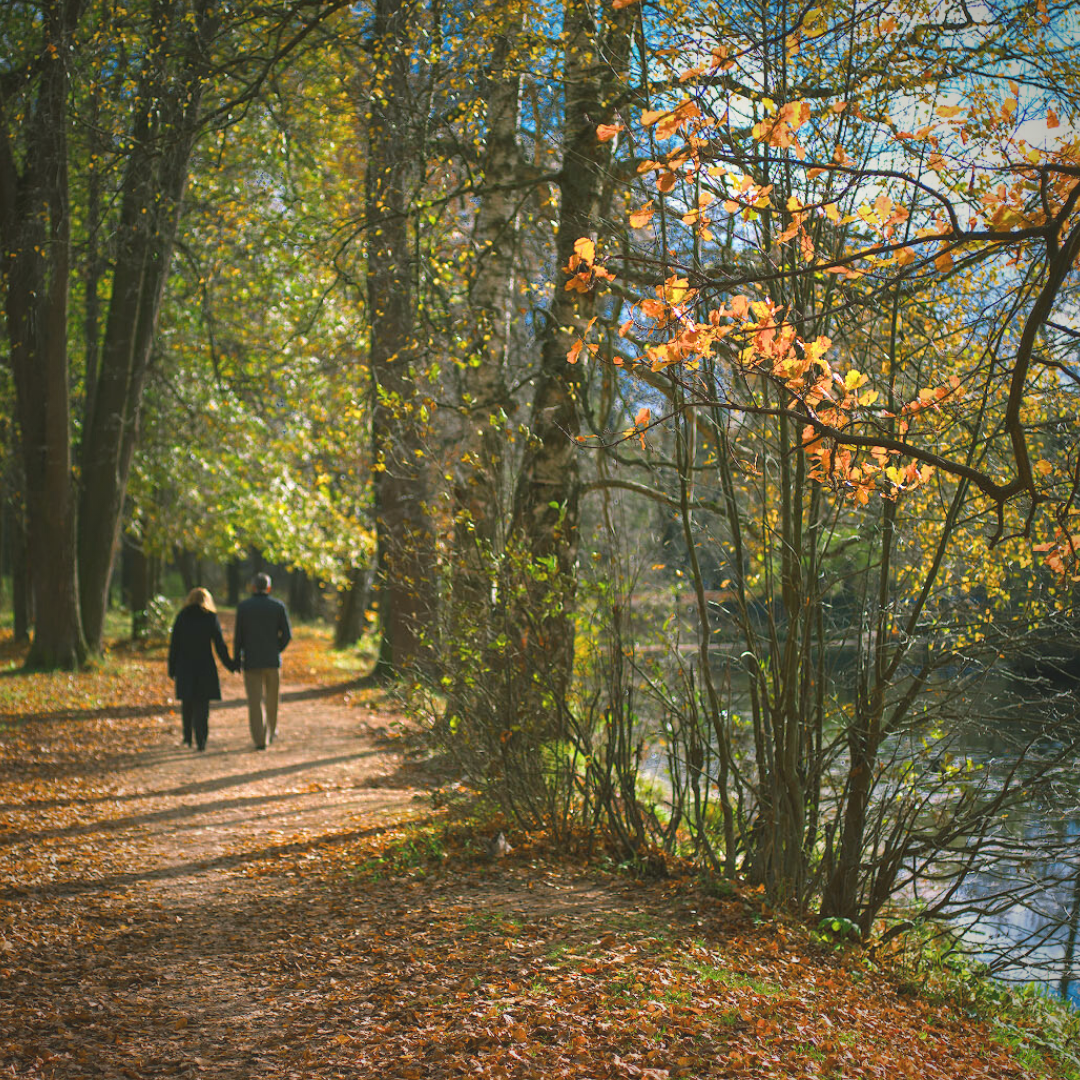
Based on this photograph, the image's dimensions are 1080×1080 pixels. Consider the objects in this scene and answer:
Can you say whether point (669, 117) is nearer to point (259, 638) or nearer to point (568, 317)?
point (568, 317)

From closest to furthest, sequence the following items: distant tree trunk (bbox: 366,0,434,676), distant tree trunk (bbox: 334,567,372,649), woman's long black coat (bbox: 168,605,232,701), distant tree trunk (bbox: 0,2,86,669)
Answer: distant tree trunk (bbox: 366,0,434,676) → woman's long black coat (bbox: 168,605,232,701) → distant tree trunk (bbox: 0,2,86,669) → distant tree trunk (bbox: 334,567,372,649)

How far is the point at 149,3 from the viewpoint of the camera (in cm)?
1033

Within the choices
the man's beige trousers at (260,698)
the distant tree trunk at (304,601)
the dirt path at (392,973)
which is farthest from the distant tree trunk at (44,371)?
the distant tree trunk at (304,601)

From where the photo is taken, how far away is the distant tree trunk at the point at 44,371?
12.0 meters

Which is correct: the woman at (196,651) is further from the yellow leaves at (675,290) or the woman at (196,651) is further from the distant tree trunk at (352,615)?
the distant tree trunk at (352,615)

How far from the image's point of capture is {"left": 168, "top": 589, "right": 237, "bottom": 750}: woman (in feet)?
34.6

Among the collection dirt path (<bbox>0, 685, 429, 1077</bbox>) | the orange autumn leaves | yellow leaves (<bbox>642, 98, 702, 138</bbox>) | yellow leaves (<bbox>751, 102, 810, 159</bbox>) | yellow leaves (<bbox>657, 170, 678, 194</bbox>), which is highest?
yellow leaves (<bbox>751, 102, 810, 159</bbox>)

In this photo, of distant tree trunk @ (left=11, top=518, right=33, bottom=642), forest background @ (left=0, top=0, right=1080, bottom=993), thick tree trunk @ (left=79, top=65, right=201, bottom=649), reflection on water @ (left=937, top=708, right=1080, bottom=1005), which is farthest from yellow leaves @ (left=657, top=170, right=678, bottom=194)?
distant tree trunk @ (left=11, top=518, right=33, bottom=642)

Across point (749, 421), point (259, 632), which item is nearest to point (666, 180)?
point (749, 421)

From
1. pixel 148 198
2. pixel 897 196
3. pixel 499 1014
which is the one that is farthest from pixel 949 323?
pixel 148 198

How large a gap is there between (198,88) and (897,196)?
6.27m

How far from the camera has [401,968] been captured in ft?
15.7

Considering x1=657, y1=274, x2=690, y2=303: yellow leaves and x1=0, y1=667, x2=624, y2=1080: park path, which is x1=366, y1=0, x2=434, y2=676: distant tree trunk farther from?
x1=657, y1=274, x2=690, y2=303: yellow leaves

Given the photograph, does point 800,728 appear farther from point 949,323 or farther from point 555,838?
point 949,323
